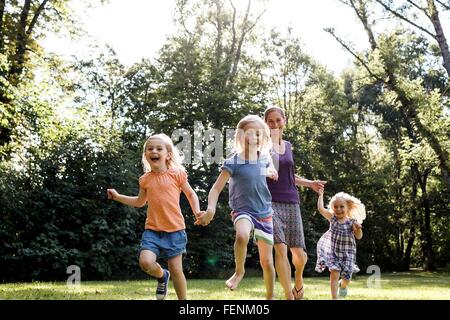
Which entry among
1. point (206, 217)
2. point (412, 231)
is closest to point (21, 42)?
point (206, 217)

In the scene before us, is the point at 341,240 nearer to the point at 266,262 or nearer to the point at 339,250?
the point at 339,250

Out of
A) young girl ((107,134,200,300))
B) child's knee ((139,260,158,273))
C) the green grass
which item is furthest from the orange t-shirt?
the green grass

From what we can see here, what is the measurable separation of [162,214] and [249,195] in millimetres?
862

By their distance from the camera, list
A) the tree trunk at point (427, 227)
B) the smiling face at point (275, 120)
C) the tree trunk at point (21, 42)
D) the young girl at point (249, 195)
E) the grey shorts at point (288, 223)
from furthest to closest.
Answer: the tree trunk at point (427, 227) < the tree trunk at point (21, 42) < the smiling face at point (275, 120) < the grey shorts at point (288, 223) < the young girl at point (249, 195)

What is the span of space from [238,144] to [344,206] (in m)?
2.87

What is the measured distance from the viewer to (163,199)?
5082 mm

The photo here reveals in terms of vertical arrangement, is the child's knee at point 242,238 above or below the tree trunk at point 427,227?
below

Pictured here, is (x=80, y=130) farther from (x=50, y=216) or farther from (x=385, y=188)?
(x=385, y=188)

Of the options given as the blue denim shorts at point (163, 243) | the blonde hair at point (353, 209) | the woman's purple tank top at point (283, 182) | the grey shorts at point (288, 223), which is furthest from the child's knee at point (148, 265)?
the blonde hair at point (353, 209)

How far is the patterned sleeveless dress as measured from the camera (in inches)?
292

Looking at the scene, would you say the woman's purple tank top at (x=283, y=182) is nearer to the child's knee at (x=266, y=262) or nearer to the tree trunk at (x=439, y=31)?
the child's knee at (x=266, y=262)

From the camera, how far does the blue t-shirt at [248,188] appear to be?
5102mm

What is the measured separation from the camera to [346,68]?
121ft

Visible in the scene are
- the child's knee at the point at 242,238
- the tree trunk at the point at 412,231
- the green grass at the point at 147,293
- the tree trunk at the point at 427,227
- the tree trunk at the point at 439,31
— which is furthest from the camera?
the tree trunk at the point at 412,231
